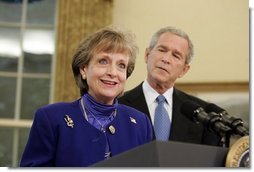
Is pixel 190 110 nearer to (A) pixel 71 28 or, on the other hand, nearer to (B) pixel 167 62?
(B) pixel 167 62

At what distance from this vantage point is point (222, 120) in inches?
60.1

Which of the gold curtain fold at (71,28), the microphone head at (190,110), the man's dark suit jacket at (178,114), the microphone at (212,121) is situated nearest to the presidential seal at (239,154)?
the microphone at (212,121)

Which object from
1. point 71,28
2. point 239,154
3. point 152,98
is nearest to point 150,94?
point 152,98

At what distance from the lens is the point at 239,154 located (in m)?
1.47

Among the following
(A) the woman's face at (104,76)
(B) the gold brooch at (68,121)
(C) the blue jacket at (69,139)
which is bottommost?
(C) the blue jacket at (69,139)

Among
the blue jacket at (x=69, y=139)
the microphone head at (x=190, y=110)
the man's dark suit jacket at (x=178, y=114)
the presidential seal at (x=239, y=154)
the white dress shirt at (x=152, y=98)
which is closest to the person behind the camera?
the presidential seal at (x=239, y=154)

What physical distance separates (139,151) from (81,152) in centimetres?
32

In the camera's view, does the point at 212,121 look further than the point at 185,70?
No

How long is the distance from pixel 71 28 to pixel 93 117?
558 mm

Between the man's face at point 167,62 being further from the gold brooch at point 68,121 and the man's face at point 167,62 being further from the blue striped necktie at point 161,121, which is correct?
the gold brooch at point 68,121

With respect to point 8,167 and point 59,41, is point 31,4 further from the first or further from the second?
point 8,167

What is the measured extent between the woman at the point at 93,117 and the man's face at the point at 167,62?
0.26 metres

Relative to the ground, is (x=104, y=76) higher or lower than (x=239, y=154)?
A: higher

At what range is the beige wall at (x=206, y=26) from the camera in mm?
2084
